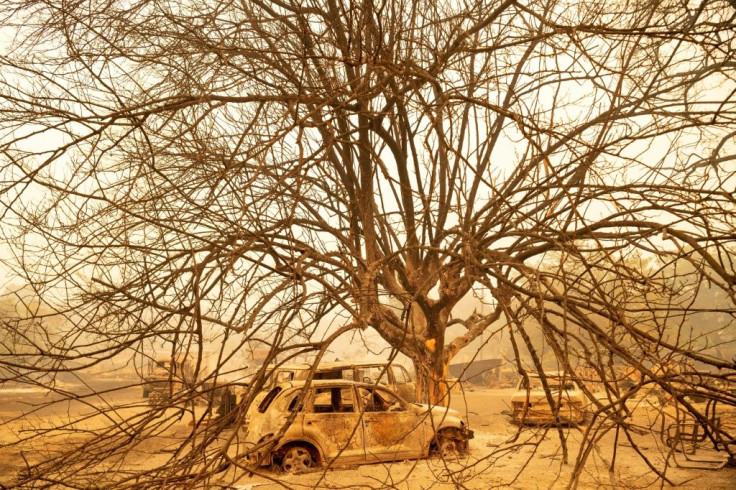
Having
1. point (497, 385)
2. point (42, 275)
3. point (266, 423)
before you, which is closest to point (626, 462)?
point (266, 423)

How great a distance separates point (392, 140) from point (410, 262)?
2.84m

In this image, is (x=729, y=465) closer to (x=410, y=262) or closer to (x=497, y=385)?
(x=410, y=262)

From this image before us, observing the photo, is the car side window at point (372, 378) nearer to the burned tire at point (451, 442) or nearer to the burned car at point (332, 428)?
the burned car at point (332, 428)

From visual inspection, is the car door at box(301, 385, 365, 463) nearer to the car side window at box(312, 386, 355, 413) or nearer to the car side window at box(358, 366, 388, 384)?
the car side window at box(312, 386, 355, 413)

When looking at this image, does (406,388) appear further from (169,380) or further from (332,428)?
(169,380)

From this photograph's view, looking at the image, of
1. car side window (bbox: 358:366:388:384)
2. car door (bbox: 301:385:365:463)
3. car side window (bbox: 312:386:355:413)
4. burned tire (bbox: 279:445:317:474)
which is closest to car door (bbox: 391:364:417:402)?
car side window (bbox: 358:366:388:384)

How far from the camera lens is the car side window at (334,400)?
8953mm

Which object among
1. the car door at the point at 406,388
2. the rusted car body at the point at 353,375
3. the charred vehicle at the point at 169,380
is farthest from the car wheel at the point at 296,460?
the charred vehicle at the point at 169,380

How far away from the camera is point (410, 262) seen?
10953mm

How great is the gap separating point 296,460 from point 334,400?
Result: 3.86ft

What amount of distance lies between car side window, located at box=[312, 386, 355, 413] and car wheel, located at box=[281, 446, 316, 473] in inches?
30.5

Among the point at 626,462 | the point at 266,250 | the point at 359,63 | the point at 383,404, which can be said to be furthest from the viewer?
the point at 383,404

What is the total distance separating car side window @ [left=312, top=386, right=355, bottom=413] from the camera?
29.4ft

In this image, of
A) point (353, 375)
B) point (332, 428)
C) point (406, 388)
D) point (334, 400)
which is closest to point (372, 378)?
point (406, 388)
